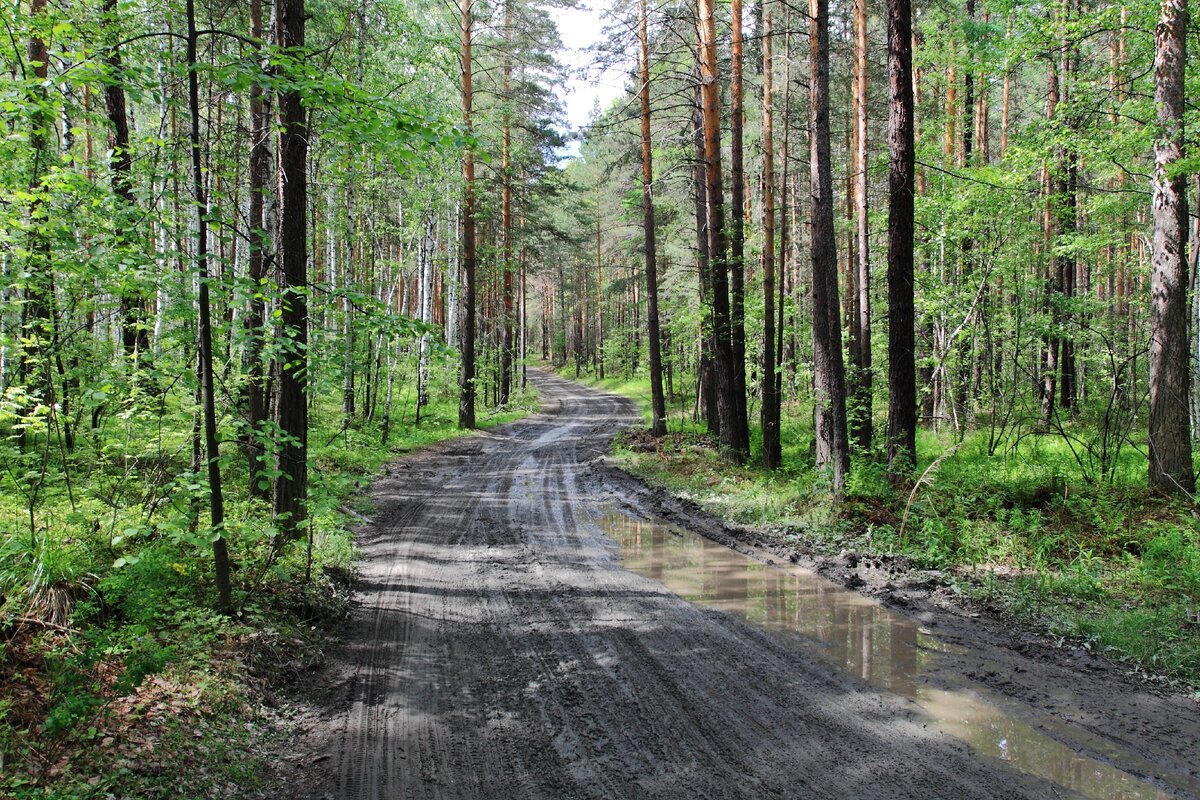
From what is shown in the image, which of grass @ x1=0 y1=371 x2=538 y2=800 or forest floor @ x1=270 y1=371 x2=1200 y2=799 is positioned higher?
grass @ x1=0 y1=371 x2=538 y2=800

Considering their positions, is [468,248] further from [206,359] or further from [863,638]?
[863,638]

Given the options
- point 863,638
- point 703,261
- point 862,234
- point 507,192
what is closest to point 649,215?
point 703,261

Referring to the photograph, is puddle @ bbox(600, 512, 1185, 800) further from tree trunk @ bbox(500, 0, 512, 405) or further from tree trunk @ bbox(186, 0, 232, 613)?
tree trunk @ bbox(500, 0, 512, 405)

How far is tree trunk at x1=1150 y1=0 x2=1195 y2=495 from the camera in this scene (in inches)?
307

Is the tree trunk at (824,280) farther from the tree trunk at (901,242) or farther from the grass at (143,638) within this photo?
the grass at (143,638)

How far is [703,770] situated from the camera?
11.5 feet

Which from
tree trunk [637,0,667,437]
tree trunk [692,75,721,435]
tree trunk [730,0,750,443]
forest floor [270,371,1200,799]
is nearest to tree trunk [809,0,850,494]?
forest floor [270,371,1200,799]

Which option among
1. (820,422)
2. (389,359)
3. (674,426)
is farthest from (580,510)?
(674,426)

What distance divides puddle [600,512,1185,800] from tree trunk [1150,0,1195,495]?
194 inches

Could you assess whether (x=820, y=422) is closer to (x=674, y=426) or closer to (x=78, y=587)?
(x=78, y=587)

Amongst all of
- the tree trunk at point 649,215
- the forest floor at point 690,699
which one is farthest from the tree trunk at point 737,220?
the forest floor at point 690,699

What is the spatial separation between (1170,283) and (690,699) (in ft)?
27.1

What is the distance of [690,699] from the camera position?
14.0 feet

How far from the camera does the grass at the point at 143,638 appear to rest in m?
3.20
